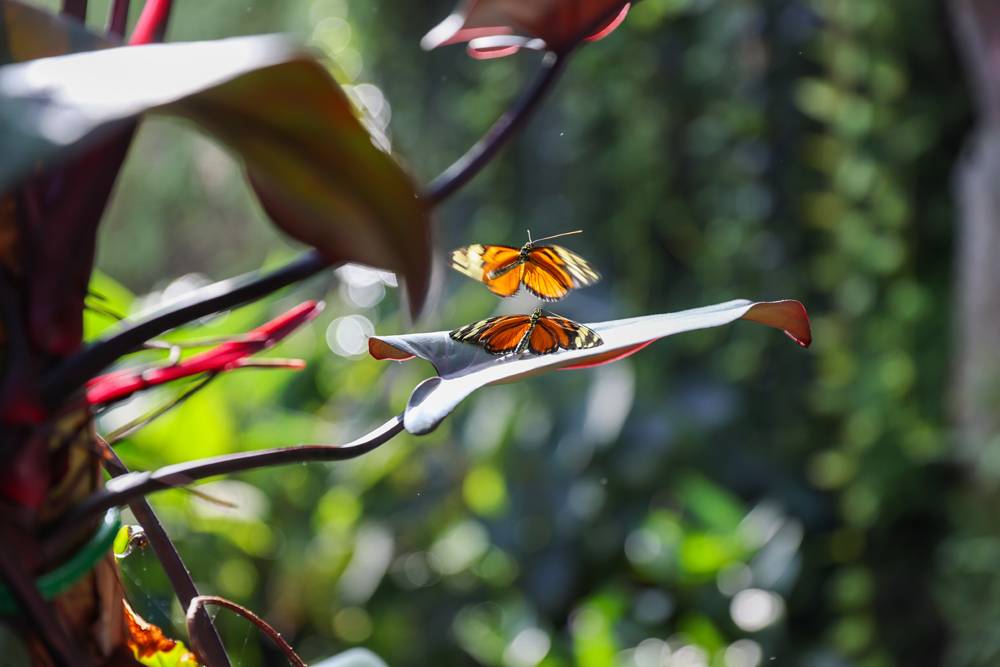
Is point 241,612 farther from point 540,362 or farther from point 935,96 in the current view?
point 935,96

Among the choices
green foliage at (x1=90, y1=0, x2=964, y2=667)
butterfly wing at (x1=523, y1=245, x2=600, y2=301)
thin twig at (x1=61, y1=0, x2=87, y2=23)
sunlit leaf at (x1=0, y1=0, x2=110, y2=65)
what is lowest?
green foliage at (x1=90, y1=0, x2=964, y2=667)

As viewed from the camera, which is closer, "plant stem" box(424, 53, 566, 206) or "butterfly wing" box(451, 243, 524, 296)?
"plant stem" box(424, 53, 566, 206)

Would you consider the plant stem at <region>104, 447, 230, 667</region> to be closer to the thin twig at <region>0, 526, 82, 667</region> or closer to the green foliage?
the thin twig at <region>0, 526, 82, 667</region>

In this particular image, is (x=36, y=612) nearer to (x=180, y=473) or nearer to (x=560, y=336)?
(x=180, y=473)

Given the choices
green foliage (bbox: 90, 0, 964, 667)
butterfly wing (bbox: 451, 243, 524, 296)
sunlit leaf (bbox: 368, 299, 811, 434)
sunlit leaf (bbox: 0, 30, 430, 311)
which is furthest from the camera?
green foliage (bbox: 90, 0, 964, 667)

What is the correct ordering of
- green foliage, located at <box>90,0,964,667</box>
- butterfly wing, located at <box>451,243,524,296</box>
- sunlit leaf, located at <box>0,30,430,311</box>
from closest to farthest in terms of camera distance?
sunlit leaf, located at <box>0,30,430,311</box>, butterfly wing, located at <box>451,243,524,296</box>, green foliage, located at <box>90,0,964,667</box>

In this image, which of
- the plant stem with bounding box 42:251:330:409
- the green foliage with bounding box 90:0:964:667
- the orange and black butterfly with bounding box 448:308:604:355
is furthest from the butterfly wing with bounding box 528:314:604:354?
the green foliage with bounding box 90:0:964:667

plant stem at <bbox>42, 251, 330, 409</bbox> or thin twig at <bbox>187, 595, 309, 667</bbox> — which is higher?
plant stem at <bbox>42, 251, 330, 409</bbox>

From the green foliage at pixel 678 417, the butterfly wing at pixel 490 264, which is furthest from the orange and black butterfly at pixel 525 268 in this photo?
the green foliage at pixel 678 417
